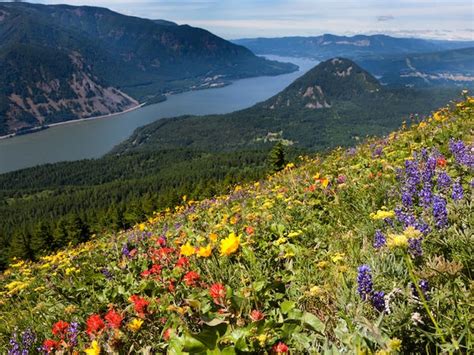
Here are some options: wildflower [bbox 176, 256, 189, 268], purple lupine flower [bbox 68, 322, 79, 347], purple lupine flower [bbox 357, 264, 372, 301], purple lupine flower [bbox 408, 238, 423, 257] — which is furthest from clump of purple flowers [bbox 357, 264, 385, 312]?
purple lupine flower [bbox 68, 322, 79, 347]

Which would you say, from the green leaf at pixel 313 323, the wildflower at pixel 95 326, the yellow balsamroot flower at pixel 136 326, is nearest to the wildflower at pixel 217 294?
the green leaf at pixel 313 323

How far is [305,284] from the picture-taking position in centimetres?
383

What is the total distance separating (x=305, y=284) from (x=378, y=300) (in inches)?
59.6

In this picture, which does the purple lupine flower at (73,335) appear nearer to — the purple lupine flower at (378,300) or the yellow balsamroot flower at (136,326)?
the yellow balsamroot flower at (136,326)

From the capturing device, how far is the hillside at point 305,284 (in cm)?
225

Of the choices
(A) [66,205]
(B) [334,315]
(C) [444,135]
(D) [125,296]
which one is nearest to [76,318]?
(D) [125,296]

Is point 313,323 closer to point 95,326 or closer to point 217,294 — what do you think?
point 217,294

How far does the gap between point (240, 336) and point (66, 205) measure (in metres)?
150

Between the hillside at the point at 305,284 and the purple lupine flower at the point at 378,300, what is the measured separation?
0.05 feet

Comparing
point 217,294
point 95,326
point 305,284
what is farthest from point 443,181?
point 95,326

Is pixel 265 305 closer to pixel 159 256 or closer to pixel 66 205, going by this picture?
pixel 159 256

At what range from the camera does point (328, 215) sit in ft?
20.0

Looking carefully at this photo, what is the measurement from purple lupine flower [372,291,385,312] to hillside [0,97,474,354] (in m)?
0.01

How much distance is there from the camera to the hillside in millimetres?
2254
